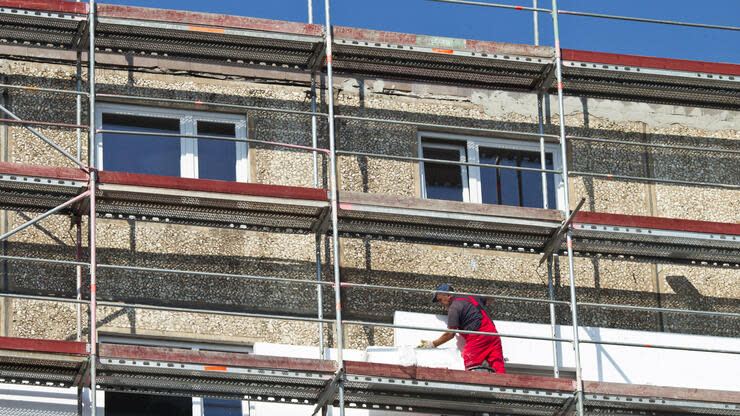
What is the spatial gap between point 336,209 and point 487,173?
2.43 meters

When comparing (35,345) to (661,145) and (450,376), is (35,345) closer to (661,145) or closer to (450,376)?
(450,376)

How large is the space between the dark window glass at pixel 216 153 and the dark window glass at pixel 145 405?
2291mm

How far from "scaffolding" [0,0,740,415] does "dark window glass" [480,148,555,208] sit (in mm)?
280

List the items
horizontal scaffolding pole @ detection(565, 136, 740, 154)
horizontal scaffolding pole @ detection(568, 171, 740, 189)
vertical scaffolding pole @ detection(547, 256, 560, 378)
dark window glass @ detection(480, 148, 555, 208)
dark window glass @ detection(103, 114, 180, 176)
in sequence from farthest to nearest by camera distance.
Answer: dark window glass @ detection(480, 148, 555, 208)
horizontal scaffolding pole @ detection(565, 136, 740, 154)
dark window glass @ detection(103, 114, 180, 176)
horizontal scaffolding pole @ detection(568, 171, 740, 189)
vertical scaffolding pole @ detection(547, 256, 560, 378)

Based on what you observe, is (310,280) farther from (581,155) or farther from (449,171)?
(581,155)

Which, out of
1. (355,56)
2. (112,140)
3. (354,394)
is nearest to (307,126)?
(355,56)

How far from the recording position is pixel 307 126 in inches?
657

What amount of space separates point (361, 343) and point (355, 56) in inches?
113

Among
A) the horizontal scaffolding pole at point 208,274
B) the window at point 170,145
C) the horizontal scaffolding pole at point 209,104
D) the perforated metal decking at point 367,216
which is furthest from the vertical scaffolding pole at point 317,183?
the window at point 170,145

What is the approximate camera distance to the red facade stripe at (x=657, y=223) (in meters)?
15.7

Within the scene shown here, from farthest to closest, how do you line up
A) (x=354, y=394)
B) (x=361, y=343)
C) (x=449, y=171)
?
(x=449, y=171) < (x=361, y=343) < (x=354, y=394)

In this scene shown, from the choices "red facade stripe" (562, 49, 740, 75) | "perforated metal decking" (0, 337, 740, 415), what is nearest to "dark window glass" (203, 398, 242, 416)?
"perforated metal decking" (0, 337, 740, 415)

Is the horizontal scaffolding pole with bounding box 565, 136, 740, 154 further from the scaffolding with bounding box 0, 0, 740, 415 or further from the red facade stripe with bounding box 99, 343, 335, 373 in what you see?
the red facade stripe with bounding box 99, 343, 335, 373

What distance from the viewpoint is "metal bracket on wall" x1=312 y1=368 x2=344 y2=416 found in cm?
1435
